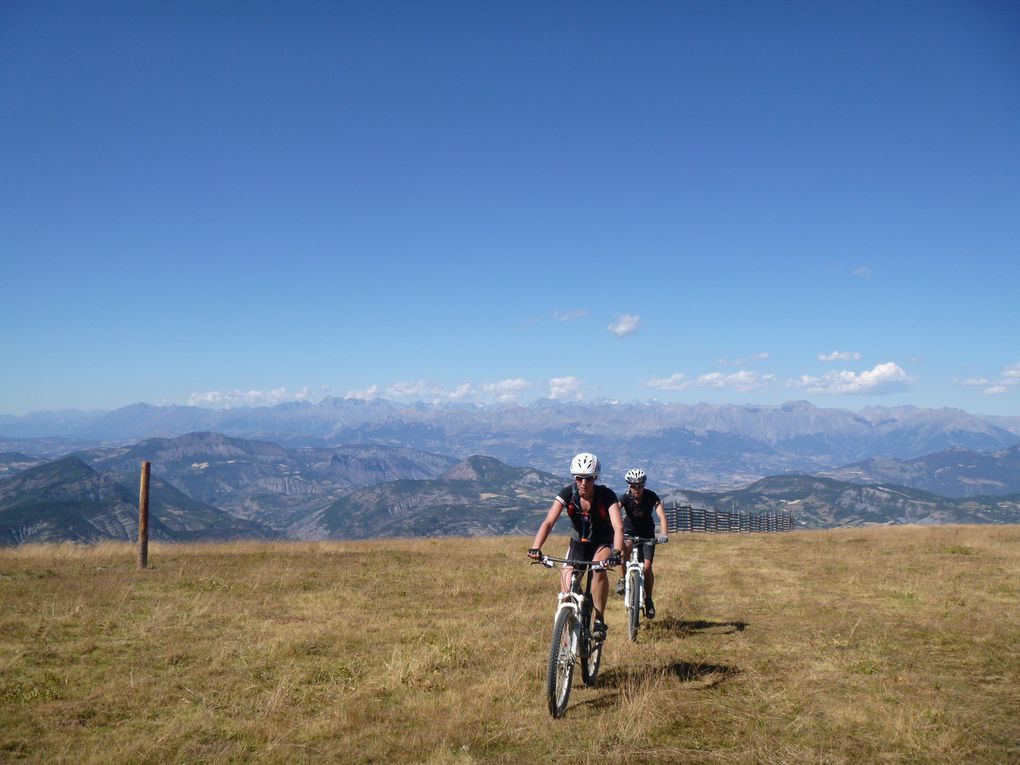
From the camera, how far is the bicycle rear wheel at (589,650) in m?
8.16

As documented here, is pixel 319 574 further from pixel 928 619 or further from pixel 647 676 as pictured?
pixel 928 619

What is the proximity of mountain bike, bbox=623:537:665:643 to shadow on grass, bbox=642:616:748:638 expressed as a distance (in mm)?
509

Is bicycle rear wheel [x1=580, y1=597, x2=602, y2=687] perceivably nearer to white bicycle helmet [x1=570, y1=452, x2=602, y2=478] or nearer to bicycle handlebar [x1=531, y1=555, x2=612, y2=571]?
bicycle handlebar [x1=531, y1=555, x2=612, y2=571]

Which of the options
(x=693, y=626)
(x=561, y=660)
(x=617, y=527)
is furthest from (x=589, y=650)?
(x=693, y=626)

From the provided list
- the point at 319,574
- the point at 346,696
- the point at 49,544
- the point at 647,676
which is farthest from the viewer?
the point at 49,544

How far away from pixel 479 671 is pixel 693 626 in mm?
5028

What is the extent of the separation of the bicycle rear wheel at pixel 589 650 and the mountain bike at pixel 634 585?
2.54 m

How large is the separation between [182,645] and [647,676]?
7.25 metres

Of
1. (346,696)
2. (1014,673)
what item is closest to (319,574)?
(346,696)

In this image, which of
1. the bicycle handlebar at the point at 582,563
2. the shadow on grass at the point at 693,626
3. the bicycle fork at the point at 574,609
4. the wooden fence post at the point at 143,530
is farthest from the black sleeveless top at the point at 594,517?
the wooden fence post at the point at 143,530

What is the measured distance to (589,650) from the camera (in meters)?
8.38

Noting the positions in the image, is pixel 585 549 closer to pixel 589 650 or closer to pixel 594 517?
pixel 594 517

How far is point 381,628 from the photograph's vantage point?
1227 cm

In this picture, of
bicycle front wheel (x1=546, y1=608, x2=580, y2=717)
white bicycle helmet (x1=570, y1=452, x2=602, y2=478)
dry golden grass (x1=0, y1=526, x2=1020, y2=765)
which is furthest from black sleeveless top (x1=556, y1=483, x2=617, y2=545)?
dry golden grass (x1=0, y1=526, x2=1020, y2=765)
